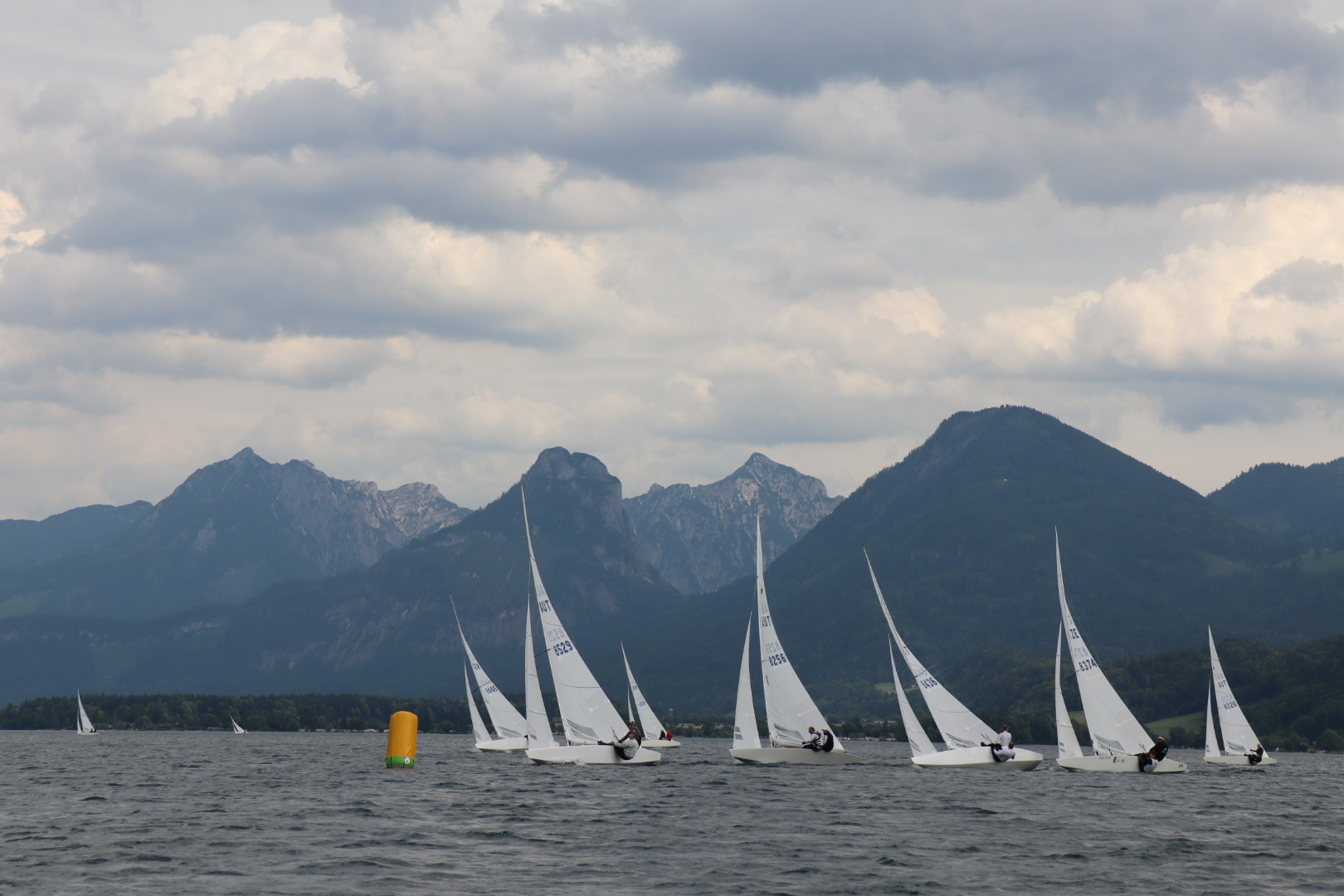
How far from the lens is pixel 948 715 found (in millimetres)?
90500

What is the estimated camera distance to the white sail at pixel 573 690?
89312 millimetres

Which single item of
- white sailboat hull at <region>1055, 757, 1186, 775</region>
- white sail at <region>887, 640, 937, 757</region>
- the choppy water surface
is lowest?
the choppy water surface

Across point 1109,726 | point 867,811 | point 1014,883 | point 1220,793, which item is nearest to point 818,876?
point 1014,883

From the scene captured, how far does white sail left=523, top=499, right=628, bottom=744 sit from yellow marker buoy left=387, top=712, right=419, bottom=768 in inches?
393

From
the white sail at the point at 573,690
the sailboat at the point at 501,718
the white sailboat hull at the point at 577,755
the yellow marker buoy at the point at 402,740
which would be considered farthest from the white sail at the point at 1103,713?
the sailboat at the point at 501,718

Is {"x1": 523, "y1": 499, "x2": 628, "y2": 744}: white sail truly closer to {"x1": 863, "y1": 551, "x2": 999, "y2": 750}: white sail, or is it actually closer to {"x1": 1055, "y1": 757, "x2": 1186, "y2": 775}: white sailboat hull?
{"x1": 863, "y1": 551, "x2": 999, "y2": 750}: white sail

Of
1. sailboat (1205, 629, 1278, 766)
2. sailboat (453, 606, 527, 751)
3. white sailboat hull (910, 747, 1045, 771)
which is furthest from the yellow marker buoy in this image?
sailboat (1205, 629, 1278, 766)

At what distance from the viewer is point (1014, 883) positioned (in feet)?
146

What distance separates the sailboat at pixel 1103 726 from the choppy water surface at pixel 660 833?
1.39 meters

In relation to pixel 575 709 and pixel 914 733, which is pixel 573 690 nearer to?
pixel 575 709

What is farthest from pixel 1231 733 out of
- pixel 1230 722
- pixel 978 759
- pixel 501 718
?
pixel 501 718

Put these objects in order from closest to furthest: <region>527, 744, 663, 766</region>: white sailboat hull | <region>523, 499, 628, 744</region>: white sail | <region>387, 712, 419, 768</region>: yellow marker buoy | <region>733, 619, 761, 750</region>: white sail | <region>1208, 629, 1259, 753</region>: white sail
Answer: <region>523, 499, 628, 744</region>: white sail, <region>387, 712, 419, 768</region>: yellow marker buoy, <region>527, 744, 663, 766</region>: white sailboat hull, <region>733, 619, 761, 750</region>: white sail, <region>1208, 629, 1259, 753</region>: white sail

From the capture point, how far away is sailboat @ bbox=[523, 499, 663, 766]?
89.5m

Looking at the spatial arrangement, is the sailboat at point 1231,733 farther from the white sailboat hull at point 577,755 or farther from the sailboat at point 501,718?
the sailboat at point 501,718
